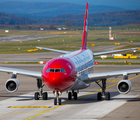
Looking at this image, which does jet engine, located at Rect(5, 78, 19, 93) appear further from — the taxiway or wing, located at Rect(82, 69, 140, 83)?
wing, located at Rect(82, 69, 140, 83)

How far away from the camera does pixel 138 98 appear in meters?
35.3

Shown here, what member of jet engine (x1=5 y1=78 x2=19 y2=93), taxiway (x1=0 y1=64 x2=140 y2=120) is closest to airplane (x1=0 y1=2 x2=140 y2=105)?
jet engine (x1=5 y1=78 x2=19 y2=93)

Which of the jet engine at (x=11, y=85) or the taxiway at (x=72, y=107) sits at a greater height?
the jet engine at (x=11, y=85)

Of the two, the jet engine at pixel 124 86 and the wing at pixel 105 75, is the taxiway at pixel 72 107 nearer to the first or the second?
the jet engine at pixel 124 86

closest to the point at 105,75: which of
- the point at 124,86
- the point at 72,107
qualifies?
the point at 124,86

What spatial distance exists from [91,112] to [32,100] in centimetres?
842

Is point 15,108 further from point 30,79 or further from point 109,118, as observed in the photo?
point 30,79

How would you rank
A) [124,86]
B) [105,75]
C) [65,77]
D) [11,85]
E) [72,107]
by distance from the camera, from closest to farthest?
[65,77]
[72,107]
[124,86]
[11,85]
[105,75]

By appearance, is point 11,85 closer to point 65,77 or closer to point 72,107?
point 65,77

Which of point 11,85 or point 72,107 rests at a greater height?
point 11,85

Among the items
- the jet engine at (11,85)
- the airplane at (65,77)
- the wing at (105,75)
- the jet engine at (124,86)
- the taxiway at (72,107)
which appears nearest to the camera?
the taxiway at (72,107)

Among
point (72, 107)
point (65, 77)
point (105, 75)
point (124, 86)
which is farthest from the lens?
point (105, 75)

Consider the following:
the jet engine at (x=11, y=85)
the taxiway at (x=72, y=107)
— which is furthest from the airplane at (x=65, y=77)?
the taxiway at (x=72, y=107)

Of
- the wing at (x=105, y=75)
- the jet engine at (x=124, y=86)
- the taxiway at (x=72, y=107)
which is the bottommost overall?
the taxiway at (x=72, y=107)
